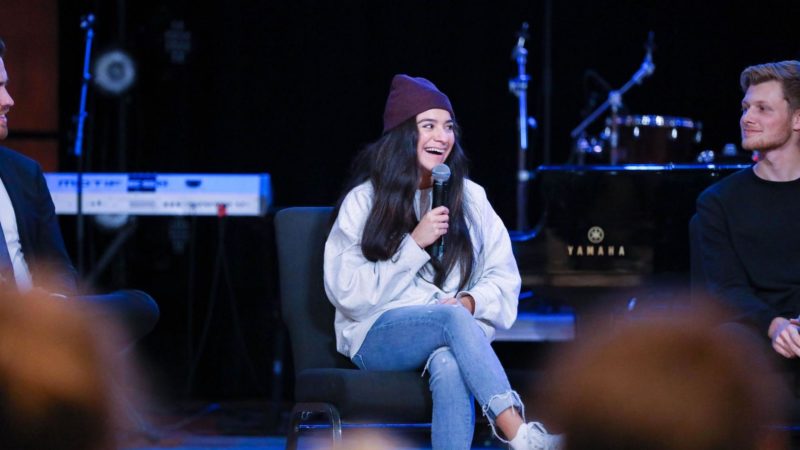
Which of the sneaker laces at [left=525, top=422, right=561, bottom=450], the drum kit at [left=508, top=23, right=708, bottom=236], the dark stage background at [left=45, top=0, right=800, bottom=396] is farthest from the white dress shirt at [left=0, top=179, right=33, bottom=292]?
the drum kit at [left=508, top=23, right=708, bottom=236]

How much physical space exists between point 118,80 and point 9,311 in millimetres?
4438

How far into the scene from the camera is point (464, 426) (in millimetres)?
2707

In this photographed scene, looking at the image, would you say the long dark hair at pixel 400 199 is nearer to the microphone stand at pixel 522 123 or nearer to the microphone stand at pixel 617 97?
the microphone stand at pixel 522 123

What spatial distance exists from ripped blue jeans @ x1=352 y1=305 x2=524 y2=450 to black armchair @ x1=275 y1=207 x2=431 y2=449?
0.22ft

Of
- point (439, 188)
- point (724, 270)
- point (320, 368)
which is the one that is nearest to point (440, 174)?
point (439, 188)

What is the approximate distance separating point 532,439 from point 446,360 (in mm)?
327

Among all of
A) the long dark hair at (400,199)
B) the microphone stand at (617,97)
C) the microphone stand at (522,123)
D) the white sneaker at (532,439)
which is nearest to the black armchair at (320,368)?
the long dark hair at (400,199)

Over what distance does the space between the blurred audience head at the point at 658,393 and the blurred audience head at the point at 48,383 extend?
609 mm

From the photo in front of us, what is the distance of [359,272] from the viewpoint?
9.82 ft

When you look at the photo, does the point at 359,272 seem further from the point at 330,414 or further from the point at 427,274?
the point at 330,414

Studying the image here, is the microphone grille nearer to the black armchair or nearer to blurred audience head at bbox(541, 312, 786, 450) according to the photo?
the black armchair

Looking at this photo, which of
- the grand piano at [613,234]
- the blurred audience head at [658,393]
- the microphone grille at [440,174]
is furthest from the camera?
the grand piano at [613,234]

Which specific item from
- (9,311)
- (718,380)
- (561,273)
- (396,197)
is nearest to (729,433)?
(718,380)

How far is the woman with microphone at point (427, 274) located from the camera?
2725 millimetres
